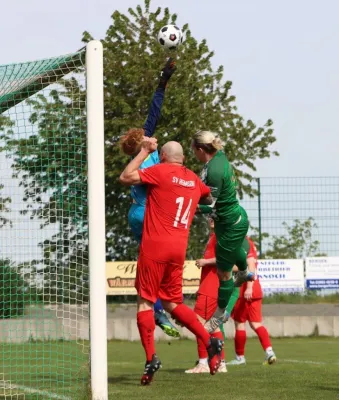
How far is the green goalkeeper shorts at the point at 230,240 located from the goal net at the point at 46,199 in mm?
1673

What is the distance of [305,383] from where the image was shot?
31.7 ft

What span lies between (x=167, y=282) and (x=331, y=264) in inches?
572

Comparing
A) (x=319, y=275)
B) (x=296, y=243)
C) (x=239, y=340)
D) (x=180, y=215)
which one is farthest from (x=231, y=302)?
(x=319, y=275)

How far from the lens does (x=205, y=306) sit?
12039mm

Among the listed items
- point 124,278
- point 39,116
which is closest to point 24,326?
point 39,116

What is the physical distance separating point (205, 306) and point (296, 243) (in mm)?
11311

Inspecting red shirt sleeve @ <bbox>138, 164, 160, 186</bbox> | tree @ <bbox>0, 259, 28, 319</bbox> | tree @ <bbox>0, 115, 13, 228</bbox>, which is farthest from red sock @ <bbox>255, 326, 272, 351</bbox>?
tree @ <bbox>0, 115, 13, 228</bbox>

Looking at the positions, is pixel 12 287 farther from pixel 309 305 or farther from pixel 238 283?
pixel 309 305

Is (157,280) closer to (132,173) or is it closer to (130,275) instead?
(132,173)

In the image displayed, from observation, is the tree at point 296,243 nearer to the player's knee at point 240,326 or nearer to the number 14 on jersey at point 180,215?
the player's knee at point 240,326

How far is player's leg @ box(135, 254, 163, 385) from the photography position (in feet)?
29.7

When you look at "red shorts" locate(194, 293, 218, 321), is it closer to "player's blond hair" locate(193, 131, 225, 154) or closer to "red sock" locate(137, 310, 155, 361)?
"player's blond hair" locate(193, 131, 225, 154)

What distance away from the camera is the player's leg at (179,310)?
9.30 metres

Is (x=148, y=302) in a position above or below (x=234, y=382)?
Result: above
